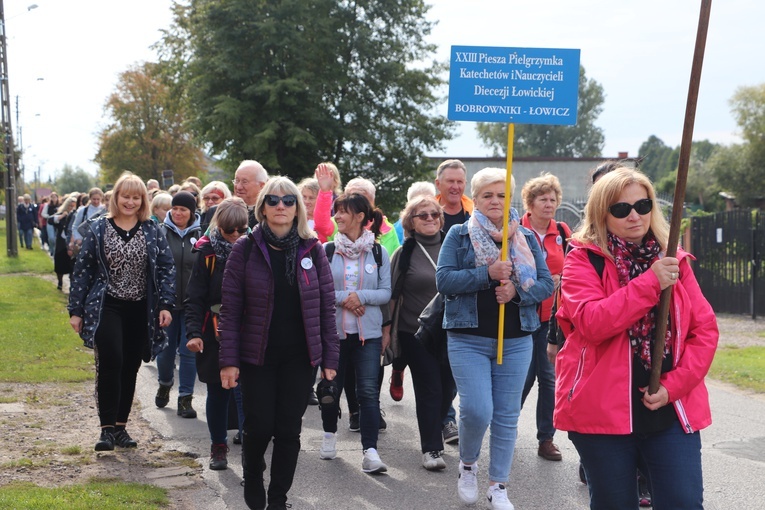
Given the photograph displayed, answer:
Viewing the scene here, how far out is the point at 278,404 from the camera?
17.7 feet

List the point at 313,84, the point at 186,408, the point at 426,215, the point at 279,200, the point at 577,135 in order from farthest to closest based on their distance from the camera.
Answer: the point at 577,135 < the point at 313,84 < the point at 186,408 < the point at 426,215 < the point at 279,200

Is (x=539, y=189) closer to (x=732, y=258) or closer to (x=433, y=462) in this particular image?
(x=433, y=462)

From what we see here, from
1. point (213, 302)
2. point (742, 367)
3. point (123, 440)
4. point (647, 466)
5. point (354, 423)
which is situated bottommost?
point (742, 367)

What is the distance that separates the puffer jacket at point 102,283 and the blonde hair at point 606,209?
3952 mm

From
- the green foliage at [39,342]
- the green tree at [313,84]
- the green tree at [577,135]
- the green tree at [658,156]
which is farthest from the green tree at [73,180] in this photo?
the green foliage at [39,342]

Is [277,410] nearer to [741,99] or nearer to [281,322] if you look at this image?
[281,322]

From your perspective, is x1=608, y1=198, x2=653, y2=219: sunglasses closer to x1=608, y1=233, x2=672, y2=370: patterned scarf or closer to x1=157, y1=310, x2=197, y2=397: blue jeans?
x1=608, y1=233, x2=672, y2=370: patterned scarf

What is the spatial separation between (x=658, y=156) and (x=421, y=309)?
549 feet

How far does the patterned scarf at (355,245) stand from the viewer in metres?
6.98

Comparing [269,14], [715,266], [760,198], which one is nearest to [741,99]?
[760,198]

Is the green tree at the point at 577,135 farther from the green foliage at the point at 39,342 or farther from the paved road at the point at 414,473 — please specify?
the paved road at the point at 414,473

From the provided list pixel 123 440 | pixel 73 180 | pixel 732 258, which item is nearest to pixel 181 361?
pixel 123 440

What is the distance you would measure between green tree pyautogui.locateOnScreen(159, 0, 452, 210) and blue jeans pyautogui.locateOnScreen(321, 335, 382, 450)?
3066 cm

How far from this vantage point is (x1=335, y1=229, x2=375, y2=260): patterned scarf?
6980 millimetres
